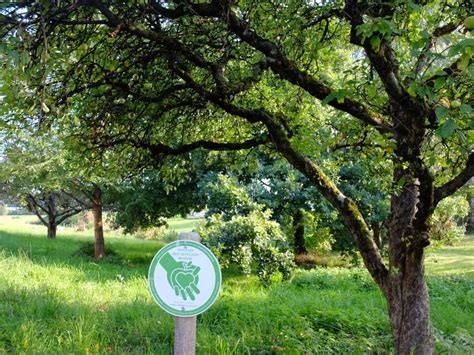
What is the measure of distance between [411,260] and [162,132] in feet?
11.4

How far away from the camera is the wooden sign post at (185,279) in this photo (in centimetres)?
263

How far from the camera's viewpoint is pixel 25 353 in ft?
13.1

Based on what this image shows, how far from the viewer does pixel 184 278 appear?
8.67 ft

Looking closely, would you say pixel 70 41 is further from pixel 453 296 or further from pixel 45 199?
pixel 45 199

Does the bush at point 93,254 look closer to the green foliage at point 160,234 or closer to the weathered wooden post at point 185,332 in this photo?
the green foliage at point 160,234

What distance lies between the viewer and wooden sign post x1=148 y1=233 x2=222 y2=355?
263 centimetres

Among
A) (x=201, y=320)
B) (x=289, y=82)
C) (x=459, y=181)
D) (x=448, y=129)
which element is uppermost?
(x=289, y=82)

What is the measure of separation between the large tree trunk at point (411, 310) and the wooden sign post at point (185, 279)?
228cm

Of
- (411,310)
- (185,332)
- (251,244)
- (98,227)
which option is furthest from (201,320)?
(98,227)

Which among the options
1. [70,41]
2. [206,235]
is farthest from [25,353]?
[206,235]

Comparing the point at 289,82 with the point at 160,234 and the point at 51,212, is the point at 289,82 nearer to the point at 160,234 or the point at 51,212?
the point at 51,212

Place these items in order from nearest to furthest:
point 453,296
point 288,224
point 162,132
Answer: point 162,132
point 453,296
point 288,224

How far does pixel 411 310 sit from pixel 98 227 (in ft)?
45.3

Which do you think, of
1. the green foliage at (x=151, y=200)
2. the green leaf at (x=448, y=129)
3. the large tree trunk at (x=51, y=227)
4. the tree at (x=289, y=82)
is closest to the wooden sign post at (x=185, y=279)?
the tree at (x=289, y=82)
